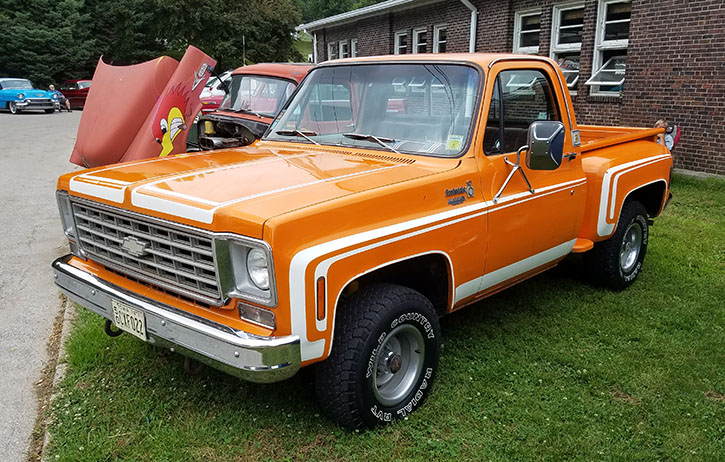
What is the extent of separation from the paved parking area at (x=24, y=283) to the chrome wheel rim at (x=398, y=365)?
1980mm

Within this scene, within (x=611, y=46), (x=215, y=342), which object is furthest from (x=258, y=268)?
(x=611, y=46)

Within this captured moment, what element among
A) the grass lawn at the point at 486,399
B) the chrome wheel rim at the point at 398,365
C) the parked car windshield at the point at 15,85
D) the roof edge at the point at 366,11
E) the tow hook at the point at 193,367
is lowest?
the grass lawn at the point at 486,399

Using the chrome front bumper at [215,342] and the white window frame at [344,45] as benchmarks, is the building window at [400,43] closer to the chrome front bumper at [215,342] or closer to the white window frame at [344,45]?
the white window frame at [344,45]

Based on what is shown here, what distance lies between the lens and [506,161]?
3.91 m

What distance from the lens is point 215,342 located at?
2.83 m

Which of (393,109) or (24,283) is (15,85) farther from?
(393,109)

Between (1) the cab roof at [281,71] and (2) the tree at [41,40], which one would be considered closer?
(1) the cab roof at [281,71]

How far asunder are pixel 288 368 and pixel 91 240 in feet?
5.40

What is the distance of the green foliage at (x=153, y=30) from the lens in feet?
111

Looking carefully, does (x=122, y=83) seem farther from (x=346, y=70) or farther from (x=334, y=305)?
(x=334, y=305)

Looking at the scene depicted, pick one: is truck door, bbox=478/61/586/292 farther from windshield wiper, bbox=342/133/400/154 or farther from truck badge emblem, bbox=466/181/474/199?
windshield wiper, bbox=342/133/400/154

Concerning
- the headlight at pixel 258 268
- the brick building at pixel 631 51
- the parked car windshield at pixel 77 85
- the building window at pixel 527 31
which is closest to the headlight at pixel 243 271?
the headlight at pixel 258 268

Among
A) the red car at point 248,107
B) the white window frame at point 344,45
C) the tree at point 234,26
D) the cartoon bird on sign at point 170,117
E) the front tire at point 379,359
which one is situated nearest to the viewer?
the front tire at point 379,359

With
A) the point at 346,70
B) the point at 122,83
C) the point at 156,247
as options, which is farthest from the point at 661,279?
the point at 122,83
